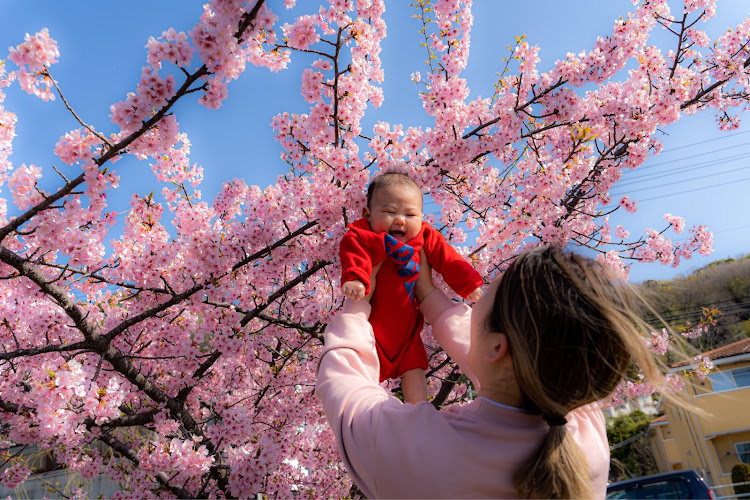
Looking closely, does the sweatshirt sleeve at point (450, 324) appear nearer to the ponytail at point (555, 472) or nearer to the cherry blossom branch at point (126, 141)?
the ponytail at point (555, 472)

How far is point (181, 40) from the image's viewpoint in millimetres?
2332

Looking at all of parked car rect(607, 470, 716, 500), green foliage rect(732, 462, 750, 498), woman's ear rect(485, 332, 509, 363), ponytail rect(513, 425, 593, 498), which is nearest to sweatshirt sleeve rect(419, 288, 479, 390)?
woman's ear rect(485, 332, 509, 363)

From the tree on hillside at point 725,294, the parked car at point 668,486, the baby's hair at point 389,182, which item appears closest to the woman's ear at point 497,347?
the baby's hair at point 389,182

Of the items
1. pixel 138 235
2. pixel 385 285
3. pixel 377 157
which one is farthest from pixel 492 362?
pixel 138 235

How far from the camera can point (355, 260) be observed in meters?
2.15

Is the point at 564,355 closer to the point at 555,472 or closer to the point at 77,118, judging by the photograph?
the point at 555,472

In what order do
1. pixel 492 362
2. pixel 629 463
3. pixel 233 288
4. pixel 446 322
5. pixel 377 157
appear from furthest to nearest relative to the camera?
1. pixel 629 463
2. pixel 233 288
3. pixel 377 157
4. pixel 446 322
5. pixel 492 362

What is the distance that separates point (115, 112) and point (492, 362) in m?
2.25

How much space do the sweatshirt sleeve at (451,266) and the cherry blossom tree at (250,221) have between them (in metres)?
0.80

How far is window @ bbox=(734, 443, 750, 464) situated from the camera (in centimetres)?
1630

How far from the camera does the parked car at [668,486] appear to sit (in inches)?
280

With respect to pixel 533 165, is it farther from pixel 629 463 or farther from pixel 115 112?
pixel 629 463

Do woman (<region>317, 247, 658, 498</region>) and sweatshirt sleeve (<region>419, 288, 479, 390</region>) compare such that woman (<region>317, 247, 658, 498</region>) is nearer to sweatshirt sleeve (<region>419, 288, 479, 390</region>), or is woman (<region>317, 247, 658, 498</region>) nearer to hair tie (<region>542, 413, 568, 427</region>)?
hair tie (<region>542, 413, 568, 427</region>)

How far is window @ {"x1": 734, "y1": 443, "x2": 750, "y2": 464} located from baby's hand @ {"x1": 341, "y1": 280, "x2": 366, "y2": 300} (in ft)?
67.3
